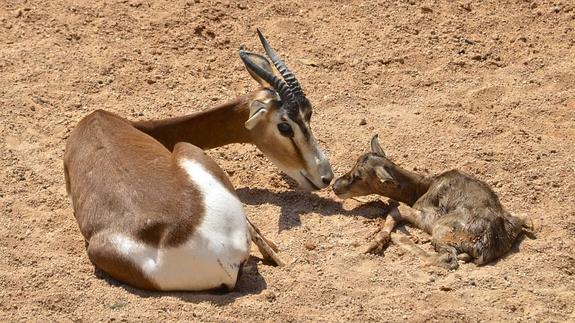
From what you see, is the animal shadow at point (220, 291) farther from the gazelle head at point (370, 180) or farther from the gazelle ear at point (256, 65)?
the gazelle ear at point (256, 65)

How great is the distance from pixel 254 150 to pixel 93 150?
71.9 inches

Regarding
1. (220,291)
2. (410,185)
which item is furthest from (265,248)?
(410,185)

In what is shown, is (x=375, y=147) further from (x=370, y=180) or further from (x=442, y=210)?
(x=442, y=210)

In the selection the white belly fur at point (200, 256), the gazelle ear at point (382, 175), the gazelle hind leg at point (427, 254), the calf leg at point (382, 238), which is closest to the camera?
the white belly fur at point (200, 256)

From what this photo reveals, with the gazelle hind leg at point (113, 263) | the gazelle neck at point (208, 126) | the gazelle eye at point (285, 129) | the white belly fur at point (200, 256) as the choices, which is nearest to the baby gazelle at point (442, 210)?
the gazelle eye at point (285, 129)

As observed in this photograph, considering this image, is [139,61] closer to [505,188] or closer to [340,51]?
[340,51]

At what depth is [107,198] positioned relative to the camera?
27.3 feet

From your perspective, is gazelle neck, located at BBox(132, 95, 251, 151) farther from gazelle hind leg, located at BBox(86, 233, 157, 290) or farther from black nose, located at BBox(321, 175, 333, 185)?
gazelle hind leg, located at BBox(86, 233, 157, 290)

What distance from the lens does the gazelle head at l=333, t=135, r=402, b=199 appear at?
936 centimetres

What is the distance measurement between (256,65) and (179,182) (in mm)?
1785

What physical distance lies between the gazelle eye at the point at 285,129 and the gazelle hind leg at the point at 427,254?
121 centimetres

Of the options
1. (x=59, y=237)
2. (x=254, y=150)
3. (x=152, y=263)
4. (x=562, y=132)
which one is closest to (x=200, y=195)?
(x=152, y=263)

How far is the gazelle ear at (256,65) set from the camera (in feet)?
32.1

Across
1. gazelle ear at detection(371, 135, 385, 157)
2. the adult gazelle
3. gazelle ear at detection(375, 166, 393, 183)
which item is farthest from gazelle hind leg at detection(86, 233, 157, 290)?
gazelle ear at detection(371, 135, 385, 157)
